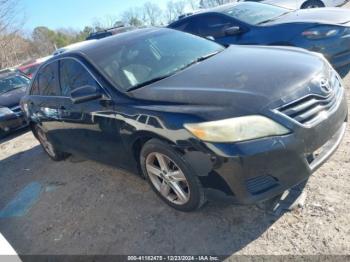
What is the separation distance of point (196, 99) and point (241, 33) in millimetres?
3648

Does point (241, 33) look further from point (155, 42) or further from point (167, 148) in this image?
point (167, 148)

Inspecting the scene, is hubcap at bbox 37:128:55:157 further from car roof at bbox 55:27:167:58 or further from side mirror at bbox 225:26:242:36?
side mirror at bbox 225:26:242:36

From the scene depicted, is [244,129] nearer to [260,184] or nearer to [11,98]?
[260,184]

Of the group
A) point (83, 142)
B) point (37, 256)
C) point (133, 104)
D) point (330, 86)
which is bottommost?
point (37, 256)

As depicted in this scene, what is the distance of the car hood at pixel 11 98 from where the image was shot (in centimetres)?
782

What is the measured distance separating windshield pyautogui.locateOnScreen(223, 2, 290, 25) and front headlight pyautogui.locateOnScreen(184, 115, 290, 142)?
3.94m

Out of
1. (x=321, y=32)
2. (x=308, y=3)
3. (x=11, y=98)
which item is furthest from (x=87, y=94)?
(x=308, y=3)

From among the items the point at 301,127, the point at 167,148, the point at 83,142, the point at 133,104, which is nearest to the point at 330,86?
the point at 301,127

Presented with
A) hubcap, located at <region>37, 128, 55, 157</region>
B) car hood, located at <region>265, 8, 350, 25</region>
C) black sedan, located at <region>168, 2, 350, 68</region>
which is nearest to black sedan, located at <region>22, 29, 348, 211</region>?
hubcap, located at <region>37, 128, 55, 157</region>

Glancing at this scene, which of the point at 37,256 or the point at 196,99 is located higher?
the point at 196,99

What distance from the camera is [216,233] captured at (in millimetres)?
2752

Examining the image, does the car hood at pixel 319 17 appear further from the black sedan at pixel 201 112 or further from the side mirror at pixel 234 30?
the black sedan at pixel 201 112

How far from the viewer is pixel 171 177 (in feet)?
9.69

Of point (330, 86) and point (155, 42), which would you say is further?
point (155, 42)
